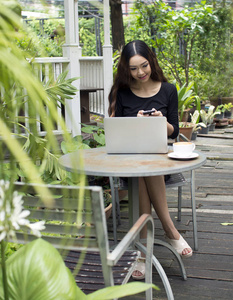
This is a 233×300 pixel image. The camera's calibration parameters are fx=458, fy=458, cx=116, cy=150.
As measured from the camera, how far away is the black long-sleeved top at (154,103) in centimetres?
283

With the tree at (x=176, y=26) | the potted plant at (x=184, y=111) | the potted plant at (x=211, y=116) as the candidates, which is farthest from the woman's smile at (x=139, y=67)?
the tree at (x=176, y=26)

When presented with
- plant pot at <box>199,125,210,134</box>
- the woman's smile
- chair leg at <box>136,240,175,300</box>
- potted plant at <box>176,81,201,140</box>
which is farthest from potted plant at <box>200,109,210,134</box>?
chair leg at <box>136,240,175,300</box>

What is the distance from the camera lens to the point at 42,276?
108 cm

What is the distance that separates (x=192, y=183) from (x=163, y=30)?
6.02 metres

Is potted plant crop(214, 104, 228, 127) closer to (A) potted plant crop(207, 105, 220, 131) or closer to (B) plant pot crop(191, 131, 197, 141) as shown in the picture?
(A) potted plant crop(207, 105, 220, 131)

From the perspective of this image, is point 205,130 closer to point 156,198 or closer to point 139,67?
point 139,67

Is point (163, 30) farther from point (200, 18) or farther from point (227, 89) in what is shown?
point (227, 89)

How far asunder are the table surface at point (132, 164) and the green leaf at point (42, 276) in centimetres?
71

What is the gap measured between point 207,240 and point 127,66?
4.02ft

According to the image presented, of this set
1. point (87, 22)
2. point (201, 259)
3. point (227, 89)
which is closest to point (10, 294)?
point (201, 259)

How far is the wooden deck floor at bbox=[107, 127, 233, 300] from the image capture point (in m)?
2.32

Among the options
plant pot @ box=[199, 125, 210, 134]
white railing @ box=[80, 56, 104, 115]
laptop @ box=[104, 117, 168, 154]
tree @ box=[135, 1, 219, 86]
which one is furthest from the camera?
tree @ box=[135, 1, 219, 86]

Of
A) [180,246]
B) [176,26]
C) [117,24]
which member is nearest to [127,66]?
[180,246]

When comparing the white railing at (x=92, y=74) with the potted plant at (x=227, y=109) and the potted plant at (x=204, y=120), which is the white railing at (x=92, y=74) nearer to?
the potted plant at (x=204, y=120)
